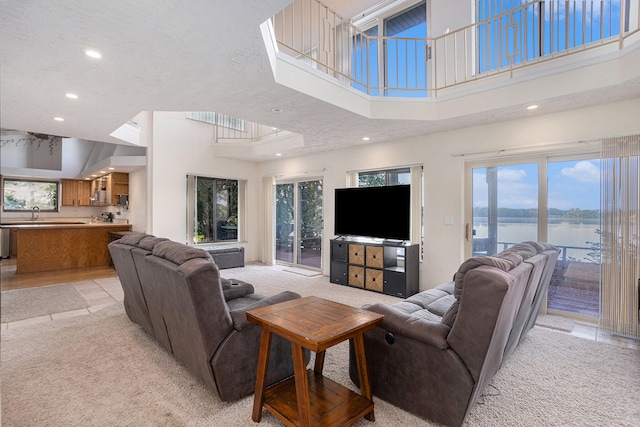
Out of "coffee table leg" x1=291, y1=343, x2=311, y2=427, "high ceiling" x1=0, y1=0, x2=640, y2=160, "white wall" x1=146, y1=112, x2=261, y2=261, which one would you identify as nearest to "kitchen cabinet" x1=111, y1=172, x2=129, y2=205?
"white wall" x1=146, y1=112, x2=261, y2=261

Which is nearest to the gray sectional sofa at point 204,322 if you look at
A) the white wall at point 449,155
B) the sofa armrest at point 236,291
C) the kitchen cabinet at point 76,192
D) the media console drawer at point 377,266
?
the sofa armrest at point 236,291

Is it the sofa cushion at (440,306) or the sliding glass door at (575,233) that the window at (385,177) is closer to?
the sliding glass door at (575,233)

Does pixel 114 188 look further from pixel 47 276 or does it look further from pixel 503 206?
pixel 503 206

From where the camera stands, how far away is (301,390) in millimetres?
1607

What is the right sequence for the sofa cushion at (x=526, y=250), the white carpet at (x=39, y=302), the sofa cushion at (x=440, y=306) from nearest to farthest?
the sofa cushion at (x=526, y=250) < the sofa cushion at (x=440, y=306) < the white carpet at (x=39, y=302)

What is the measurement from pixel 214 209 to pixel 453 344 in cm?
636

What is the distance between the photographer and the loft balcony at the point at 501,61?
3.11 metres

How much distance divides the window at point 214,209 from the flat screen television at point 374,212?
2925 mm

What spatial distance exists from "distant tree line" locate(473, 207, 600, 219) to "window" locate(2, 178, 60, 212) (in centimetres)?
1054

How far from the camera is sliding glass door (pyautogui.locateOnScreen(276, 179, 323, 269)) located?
22.3 ft

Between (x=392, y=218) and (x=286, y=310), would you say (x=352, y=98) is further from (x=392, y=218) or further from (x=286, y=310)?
(x=286, y=310)

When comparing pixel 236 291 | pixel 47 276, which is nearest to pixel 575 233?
pixel 236 291

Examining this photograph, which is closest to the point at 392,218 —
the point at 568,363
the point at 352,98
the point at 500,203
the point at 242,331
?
the point at 500,203

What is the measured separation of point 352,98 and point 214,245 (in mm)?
4695
